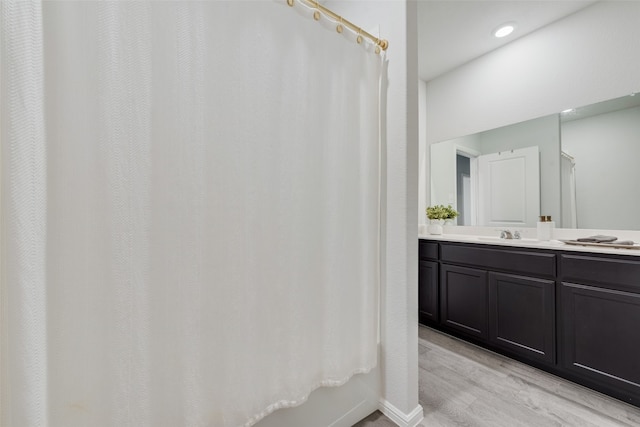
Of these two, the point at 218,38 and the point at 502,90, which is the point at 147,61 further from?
the point at 502,90

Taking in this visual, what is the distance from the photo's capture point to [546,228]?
7.02 ft

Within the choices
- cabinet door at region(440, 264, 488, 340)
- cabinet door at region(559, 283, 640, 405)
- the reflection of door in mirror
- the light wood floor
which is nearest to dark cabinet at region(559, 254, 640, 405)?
cabinet door at region(559, 283, 640, 405)

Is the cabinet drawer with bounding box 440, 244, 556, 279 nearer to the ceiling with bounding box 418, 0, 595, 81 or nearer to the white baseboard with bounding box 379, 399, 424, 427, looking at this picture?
the white baseboard with bounding box 379, 399, 424, 427

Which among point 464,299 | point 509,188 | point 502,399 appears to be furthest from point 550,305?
point 509,188

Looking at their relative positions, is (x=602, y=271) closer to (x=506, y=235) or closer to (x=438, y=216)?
(x=506, y=235)

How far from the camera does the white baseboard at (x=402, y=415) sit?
1.36 metres

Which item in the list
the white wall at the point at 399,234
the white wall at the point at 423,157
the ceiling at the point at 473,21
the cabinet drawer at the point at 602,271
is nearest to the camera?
the white wall at the point at 399,234

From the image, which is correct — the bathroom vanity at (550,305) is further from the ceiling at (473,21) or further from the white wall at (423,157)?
the ceiling at (473,21)

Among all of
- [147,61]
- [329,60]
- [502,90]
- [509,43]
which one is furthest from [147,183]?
[509,43]

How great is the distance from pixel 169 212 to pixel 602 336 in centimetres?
232

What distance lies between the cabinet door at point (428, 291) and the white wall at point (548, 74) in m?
1.43

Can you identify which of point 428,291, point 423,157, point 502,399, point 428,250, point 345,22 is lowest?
point 502,399

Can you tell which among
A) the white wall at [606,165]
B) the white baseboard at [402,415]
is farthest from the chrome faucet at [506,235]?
the white baseboard at [402,415]

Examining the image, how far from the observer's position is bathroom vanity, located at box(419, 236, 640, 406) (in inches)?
58.7
